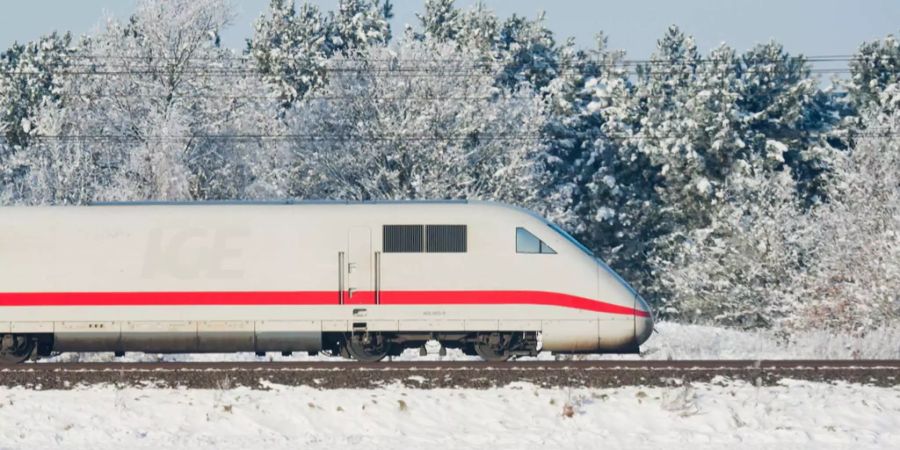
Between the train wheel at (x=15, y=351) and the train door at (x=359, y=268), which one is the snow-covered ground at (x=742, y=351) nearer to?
the train wheel at (x=15, y=351)

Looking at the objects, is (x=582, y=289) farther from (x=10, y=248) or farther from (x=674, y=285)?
(x=674, y=285)

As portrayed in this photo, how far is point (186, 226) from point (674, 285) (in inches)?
1362

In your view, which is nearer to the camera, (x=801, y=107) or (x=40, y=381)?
(x=40, y=381)

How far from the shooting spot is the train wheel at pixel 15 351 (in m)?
20.3

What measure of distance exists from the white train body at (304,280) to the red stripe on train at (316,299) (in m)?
0.02

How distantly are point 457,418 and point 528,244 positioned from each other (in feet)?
15.8

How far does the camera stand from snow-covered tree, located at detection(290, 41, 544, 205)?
136ft

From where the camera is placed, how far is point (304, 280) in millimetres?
19781

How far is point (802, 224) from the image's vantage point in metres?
44.2

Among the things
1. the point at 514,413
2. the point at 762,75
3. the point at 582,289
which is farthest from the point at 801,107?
the point at 514,413

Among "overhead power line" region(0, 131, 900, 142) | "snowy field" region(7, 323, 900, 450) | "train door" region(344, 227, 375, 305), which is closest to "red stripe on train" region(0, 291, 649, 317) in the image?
"train door" region(344, 227, 375, 305)

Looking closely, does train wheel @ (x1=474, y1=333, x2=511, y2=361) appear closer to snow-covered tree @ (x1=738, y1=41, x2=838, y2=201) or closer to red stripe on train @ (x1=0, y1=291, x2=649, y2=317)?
red stripe on train @ (x1=0, y1=291, x2=649, y2=317)

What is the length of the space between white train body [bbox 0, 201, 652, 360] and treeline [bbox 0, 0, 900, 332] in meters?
17.2

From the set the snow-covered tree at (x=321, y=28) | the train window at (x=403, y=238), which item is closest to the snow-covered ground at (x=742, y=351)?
the train window at (x=403, y=238)
